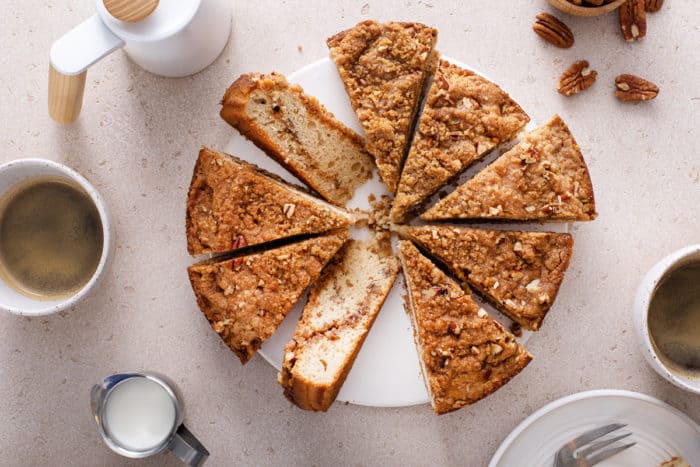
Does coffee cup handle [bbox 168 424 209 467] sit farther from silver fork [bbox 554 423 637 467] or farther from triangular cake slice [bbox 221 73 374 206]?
silver fork [bbox 554 423 637 467]

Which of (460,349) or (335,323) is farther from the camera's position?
(335,323)

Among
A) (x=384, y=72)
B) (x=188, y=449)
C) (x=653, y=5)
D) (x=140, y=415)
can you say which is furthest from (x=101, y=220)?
(x=653, y=5)

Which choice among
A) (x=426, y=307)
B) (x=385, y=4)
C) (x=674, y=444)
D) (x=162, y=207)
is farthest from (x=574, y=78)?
(x=162, y=207)

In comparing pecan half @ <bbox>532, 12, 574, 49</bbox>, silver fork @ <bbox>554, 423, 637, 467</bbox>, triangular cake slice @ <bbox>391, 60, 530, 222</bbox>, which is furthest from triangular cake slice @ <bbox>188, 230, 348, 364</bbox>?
pecan half @ <bbox>532, 12, 574, 49</bbox>

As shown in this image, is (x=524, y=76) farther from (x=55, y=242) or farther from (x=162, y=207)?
(x=55, y=242)

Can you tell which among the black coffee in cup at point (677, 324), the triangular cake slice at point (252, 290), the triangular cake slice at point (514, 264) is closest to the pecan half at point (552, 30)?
the triangular cake slice at point (514, 264)

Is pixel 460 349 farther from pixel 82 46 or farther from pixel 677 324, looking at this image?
pixel 82 46
